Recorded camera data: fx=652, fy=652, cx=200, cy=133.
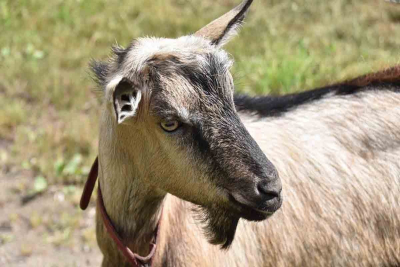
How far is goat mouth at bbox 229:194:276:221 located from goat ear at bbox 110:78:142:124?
0.49 m

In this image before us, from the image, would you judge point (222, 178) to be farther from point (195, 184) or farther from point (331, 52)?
point (331, 52)

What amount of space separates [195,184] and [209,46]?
56 cm

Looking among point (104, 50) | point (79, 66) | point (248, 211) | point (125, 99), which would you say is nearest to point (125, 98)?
point (125, 99)

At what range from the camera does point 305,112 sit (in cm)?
338

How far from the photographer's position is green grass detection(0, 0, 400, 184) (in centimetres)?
534

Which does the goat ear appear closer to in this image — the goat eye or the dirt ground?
the goat eye

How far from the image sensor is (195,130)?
2.42 metres

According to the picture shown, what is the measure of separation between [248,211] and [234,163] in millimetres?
203

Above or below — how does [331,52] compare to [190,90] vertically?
below

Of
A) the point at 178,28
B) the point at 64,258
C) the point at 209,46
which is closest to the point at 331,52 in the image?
the point at 178,28

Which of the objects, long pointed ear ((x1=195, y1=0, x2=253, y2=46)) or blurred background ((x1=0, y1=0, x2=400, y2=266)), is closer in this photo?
long pointed ear ((x1=195, y1=0, x2=253, y2=46))

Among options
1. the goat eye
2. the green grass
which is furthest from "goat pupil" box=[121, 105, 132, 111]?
the green grass

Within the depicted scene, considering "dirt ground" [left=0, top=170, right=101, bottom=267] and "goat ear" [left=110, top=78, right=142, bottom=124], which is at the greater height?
"goat ear" [left=110, top=78, right=142, bottom=124]

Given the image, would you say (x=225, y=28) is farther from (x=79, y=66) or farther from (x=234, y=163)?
(x=79, y=66)
